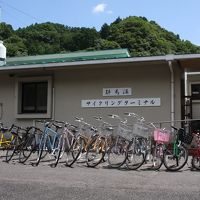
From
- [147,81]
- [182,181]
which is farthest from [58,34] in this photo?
[182,181]

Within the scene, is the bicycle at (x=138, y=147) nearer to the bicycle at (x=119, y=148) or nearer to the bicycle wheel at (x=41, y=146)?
the bicycle at (x=119, y=148)

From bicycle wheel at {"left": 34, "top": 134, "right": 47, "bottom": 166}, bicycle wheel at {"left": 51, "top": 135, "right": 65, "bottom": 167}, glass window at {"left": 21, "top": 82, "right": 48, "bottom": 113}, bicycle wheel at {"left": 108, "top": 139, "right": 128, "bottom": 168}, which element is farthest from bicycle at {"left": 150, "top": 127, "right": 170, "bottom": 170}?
glass window at {"left": 21, "top": 82, "right": 48, "bottom": 113}

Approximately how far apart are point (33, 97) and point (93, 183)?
8.42 meters

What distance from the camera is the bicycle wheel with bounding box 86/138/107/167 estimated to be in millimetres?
10781

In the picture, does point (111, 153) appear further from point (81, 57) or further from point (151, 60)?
point (81, 57)

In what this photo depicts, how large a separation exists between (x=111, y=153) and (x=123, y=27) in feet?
117

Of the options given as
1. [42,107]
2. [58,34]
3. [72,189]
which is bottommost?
[72,189]

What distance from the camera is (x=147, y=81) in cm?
1445

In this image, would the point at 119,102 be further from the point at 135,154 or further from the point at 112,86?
the point at 135,154

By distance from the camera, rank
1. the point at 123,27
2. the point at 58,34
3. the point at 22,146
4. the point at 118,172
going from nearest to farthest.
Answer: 1. the point at 118,172
2. the point at 22,146
3. the point at 58,34
4. the point at 123,27

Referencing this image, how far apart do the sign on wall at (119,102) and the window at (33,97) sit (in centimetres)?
157

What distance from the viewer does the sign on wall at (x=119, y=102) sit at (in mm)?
14289

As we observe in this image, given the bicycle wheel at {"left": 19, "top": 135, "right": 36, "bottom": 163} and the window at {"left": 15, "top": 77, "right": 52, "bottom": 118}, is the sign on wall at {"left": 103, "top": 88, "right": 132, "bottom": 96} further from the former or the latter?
the bicycle wheel at {"left": 19, "top": 135, "right": 36, "bottom": 163}

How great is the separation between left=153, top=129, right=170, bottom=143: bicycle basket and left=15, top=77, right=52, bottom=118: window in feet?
20.4
